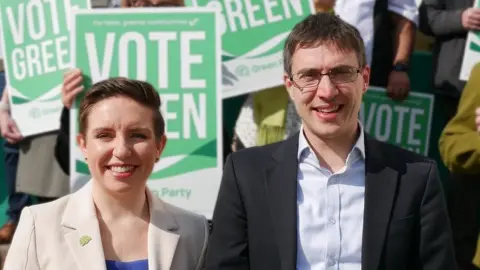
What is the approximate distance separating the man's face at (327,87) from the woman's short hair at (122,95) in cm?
45

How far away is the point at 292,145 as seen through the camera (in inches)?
98.1

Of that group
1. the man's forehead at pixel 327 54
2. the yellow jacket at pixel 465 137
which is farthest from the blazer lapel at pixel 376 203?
the yellow jacket at pixel 465 137

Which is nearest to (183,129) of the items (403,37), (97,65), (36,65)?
(97,65)

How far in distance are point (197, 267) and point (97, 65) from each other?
5.16 ft

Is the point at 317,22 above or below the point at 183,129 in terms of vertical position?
above

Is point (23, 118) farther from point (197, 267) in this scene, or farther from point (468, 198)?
point (468, 198)

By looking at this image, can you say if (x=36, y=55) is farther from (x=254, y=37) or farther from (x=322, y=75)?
(x=322, y=75)

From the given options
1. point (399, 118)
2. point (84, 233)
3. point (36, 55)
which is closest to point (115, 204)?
point (84, 233)

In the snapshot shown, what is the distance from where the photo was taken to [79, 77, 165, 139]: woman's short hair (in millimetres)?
2510

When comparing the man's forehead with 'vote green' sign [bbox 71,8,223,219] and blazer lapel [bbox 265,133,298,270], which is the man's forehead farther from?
'vote green' sign [bbox 71,8,223,219]

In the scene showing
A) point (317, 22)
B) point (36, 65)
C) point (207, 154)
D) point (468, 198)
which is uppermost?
point (317, 22)

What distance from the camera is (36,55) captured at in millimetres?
4219

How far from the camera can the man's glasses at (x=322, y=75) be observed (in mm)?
2355

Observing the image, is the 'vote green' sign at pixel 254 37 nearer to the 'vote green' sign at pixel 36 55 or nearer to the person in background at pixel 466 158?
the 'vote green' sign at pixel 36 55
